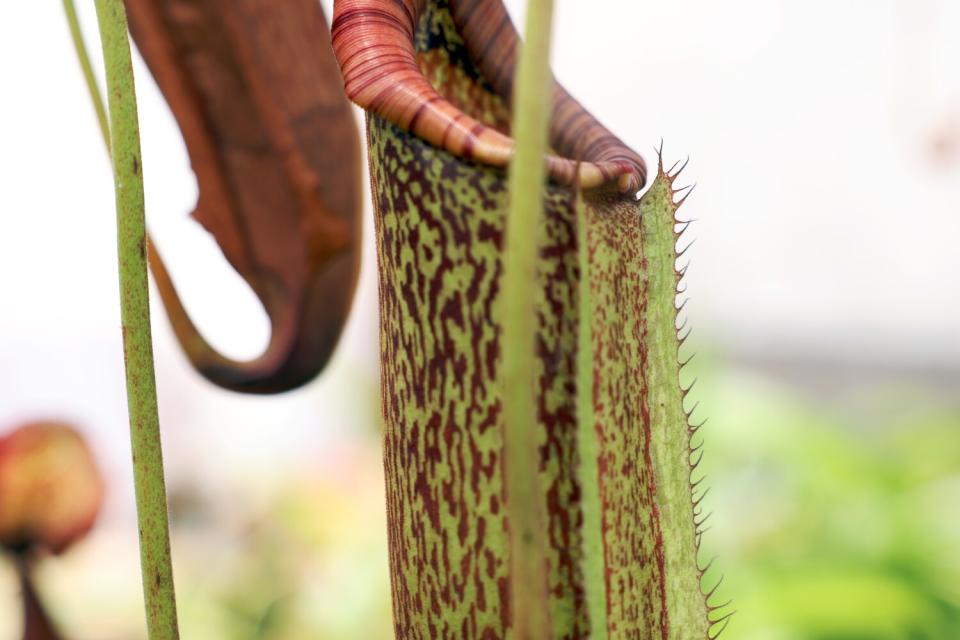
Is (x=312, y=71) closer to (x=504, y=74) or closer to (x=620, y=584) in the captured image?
(x=504, y=74)

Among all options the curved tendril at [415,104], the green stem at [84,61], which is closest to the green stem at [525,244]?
the curved tendril at [415,104]

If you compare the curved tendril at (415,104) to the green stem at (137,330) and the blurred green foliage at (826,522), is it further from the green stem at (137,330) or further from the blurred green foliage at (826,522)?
the blurred green foliage at (826,522)

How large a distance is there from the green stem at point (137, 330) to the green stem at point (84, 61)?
18 cm

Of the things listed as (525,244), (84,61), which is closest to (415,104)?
(525,244)

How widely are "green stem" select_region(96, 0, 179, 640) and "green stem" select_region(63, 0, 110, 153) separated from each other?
0.60 ft

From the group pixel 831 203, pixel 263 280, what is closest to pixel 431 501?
pixel 263 280

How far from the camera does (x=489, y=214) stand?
381 millimetres

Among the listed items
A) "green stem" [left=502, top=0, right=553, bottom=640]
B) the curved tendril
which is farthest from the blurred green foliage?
"green stem" [left=502, top=0, right=553, bottom=640]

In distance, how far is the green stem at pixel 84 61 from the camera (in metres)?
0.56

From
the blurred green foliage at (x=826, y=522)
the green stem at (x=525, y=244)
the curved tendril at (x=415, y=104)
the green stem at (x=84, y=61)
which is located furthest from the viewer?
the blurred green foliage at (x=826, y=522)

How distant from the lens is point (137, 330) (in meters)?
0.40

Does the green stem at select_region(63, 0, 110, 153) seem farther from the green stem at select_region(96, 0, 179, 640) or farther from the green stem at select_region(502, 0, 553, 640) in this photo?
the green stem at select_region(502, 0, 553, 640)

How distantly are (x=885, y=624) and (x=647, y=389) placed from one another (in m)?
1.07

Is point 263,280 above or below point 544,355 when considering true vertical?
above
